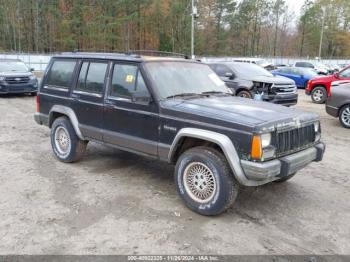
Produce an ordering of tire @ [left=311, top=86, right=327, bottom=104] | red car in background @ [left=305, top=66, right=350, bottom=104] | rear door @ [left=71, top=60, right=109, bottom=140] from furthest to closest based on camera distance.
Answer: tire @ [left=311, top=86, right=327, bottom=104]
red car in background @ [left=305, top=66, right=350, bottom=104]
rear door @ [left=71, top=60, right=109, bottom=140]

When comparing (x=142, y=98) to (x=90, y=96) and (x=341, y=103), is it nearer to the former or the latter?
(x=90, y=96)

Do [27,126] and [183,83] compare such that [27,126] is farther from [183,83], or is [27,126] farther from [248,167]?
[248,167]

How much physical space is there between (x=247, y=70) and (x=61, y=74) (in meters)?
7.99

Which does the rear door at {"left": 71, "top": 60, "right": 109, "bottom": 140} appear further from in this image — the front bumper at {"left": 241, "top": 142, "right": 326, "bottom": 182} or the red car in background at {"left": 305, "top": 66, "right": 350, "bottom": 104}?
the red car in background at {"left": 305, "top": 66, "right": 350, "bottom": 104}

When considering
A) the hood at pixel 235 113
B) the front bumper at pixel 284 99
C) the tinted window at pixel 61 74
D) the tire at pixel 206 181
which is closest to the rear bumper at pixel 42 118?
the tinted window at pixel 61 74

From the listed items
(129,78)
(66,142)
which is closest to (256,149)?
(129,78)

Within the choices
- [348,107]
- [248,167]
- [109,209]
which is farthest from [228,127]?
[348,107]

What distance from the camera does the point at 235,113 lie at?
13.8 feet

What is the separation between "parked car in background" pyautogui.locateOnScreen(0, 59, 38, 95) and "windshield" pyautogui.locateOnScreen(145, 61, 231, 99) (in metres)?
11.3

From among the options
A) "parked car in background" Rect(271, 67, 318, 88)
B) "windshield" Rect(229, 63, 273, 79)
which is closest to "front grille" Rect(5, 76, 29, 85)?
"windshield" Rect(229, 63, 273, 79)

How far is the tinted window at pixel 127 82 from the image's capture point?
490 centimetres

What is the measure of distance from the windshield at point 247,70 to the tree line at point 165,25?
130 ft

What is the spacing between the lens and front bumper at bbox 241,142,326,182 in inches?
150

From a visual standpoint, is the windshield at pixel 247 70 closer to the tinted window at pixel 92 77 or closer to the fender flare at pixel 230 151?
the tinted window at pixel 92 77
